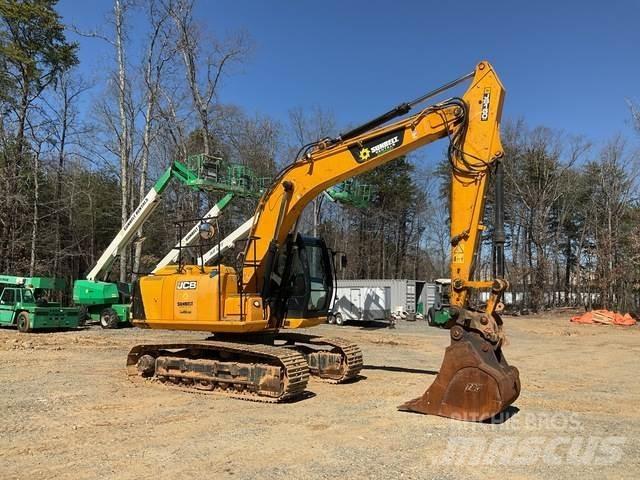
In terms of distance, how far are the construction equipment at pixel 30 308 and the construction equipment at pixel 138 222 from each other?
1.48 metres

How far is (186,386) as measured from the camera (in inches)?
404

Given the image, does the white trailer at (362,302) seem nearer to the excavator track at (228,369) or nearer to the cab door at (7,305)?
the cab door at (7,305)

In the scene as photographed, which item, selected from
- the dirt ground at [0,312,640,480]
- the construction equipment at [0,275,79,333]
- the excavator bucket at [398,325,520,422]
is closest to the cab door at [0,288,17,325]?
the construction equipment at [0,275,79,333]

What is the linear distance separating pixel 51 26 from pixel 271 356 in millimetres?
28978

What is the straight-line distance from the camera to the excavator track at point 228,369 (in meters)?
9.09

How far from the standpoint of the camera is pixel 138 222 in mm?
22719

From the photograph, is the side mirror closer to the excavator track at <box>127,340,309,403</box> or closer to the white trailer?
the excavator track at <box>127,340,309,403</box>

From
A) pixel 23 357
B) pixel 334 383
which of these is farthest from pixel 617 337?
pixel 23 357

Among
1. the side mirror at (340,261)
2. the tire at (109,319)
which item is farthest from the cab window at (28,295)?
the side mirror at (340,261)

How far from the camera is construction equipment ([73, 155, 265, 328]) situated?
22.6m

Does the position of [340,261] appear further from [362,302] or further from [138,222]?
[362,302]

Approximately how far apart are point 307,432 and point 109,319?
1845cm

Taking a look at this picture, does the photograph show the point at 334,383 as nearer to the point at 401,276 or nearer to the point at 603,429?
A: the point at 603,429

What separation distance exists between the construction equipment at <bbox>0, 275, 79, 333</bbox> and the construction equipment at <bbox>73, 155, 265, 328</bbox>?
1.48m
